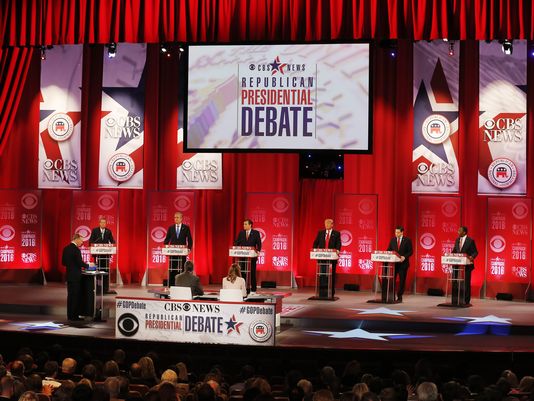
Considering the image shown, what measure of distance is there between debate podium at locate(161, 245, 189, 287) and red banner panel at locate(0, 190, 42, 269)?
321 cm

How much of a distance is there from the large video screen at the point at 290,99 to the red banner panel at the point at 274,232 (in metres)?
2.22

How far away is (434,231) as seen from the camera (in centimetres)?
1631

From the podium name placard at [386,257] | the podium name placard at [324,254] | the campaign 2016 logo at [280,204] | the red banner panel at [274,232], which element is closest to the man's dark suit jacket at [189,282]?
the podium name placard at [324,254]

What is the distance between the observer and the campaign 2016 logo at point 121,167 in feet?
56.7

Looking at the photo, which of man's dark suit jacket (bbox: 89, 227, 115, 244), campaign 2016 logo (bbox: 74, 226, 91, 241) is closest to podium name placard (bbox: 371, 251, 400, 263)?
man's dark suit jacket (bbox: 89, 227, 115, 244)

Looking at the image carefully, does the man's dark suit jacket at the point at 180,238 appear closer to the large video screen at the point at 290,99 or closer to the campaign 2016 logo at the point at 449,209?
the large video screen at the point at 290,99

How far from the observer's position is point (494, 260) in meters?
15.9

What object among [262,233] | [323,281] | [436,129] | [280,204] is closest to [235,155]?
[280,204]

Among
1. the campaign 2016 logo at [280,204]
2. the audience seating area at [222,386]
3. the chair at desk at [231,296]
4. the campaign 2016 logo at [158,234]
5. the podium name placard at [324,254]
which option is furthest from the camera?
the campaign 2016 logo at [158,234]

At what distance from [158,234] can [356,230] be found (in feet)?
12.3

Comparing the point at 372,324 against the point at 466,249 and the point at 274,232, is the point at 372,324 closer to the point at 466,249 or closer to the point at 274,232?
the point at 466,249

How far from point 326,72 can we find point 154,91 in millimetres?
4020

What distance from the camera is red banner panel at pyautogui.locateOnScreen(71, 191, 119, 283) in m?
17.4

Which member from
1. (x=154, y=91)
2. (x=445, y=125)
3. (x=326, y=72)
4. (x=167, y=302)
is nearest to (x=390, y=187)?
(x=445, y=125)
